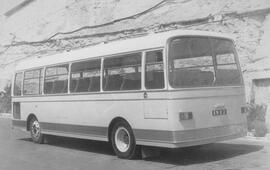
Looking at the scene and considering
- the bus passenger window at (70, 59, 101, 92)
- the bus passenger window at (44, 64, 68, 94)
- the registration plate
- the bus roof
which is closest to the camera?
the bus roof

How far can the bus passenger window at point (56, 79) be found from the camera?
12.8m

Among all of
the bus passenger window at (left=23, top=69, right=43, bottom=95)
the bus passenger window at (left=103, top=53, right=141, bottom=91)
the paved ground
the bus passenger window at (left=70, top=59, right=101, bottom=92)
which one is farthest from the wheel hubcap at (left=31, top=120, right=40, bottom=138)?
the bus passenger window at (left=103, top=53, right=141, bottom=91)

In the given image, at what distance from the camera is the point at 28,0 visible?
32.8 m

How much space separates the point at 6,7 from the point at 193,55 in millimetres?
27277

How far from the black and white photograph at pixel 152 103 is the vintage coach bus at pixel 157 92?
0.02 m

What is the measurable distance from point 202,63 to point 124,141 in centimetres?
236

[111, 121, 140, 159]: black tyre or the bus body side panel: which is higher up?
the bus body side panel

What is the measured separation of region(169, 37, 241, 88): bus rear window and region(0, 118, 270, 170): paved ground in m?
1.51

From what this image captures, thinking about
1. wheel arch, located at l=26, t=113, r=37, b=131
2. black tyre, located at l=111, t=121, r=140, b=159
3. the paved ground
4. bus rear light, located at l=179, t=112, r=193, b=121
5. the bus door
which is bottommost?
the paved ground

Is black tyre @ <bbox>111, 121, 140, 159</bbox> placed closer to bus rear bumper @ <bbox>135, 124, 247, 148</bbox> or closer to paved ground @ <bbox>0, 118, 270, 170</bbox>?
paved ground @ <bbox>0, 118, 270, 170</bbox>

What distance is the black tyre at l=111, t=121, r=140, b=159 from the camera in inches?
401

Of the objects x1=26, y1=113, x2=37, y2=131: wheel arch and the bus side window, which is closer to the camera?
the bus side window

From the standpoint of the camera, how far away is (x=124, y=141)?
34.7 ft

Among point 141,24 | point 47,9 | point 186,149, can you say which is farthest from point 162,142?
point 47,9
